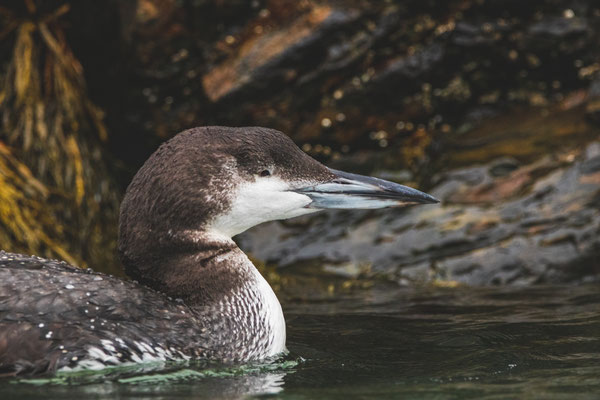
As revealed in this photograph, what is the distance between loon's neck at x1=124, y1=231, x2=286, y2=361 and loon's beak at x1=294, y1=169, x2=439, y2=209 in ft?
1.42

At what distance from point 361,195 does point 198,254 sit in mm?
724

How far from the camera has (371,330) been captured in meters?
4.65

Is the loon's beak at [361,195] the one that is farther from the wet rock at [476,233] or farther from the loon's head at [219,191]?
the wet rock at [476,233]

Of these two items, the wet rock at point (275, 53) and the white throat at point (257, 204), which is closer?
the white throat at point (257, 204)

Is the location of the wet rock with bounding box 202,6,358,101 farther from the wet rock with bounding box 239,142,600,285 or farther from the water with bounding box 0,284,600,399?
the water with bounding box 0,284,600,399

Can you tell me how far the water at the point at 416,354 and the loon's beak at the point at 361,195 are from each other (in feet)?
1.99

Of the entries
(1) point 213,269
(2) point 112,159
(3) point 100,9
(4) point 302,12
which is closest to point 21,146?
(2) point 112,159

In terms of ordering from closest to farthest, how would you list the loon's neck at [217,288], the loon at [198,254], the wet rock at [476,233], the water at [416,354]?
the water at [416,354]
the loon at [198,254]
the loon's neck at [217,288]
the wet rock at [476,233]

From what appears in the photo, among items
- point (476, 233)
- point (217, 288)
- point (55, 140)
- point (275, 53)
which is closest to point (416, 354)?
point (217, 288)

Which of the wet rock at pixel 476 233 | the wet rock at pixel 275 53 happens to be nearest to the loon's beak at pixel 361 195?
the wet rock at pixel 476 233

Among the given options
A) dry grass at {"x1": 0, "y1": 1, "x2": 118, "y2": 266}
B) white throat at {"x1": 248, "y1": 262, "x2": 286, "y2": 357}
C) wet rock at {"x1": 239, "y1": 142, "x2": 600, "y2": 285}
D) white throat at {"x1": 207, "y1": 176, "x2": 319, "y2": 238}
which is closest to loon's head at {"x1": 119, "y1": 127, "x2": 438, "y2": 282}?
white throat at {"x1": 207, "y1": 176, "x2": 319, "y2": 238}

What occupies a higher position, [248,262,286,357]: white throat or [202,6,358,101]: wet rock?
[202,6,358,101]: wet rock

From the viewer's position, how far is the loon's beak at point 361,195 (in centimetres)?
416

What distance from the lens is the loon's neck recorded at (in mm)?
3951
